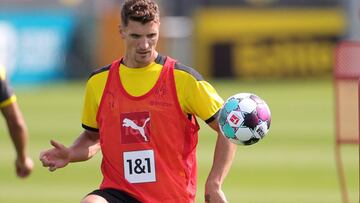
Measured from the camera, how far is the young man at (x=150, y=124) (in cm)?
809

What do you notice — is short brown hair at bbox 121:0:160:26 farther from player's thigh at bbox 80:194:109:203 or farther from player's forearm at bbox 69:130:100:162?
player's thigh at bbox 80:194:109:203

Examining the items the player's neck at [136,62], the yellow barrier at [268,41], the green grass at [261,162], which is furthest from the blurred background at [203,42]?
the player's neck at [136,62]

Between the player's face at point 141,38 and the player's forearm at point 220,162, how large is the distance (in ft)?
2.49

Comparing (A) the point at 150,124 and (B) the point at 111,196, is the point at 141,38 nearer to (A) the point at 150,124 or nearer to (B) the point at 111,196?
(A) the point at 150,124

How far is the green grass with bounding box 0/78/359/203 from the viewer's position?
1338 cm

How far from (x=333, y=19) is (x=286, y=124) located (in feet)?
36.7

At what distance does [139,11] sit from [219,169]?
1.19 meters

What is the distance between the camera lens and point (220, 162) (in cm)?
806

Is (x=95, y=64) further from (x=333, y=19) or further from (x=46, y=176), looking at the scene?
(x=46, y=176)

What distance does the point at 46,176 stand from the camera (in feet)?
49.1

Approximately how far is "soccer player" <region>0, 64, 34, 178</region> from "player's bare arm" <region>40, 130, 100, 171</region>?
1337 millimetres

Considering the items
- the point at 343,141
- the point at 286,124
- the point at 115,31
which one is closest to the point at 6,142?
the point at 286,124

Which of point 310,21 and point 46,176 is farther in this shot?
point 310,21

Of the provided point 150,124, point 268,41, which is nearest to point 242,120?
point 150,124
